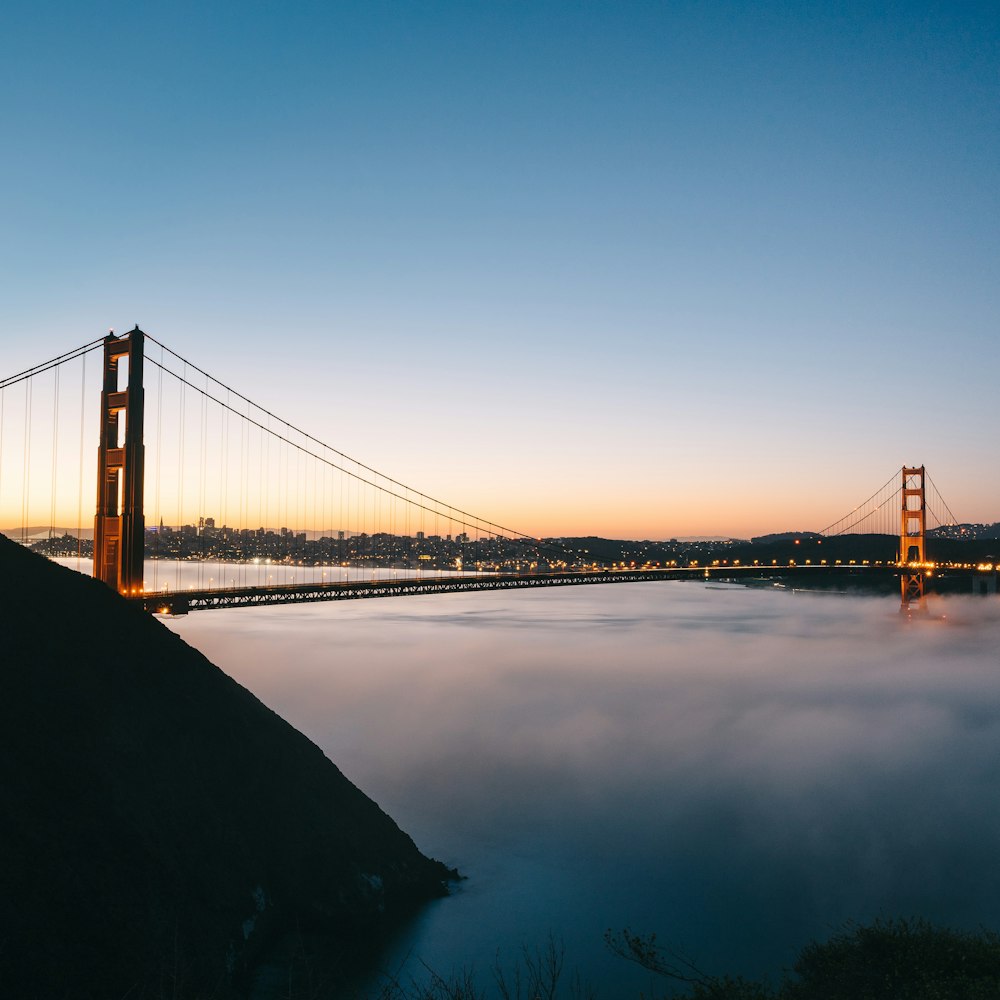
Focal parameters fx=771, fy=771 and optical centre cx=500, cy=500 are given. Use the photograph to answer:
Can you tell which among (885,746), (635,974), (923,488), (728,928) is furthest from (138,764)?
(923,488)

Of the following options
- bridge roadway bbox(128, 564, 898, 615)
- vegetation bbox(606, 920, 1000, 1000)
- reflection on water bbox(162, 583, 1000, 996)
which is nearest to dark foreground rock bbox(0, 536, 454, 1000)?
reflection on water bbox(162, 583, 1000, 996)

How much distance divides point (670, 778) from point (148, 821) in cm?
3191

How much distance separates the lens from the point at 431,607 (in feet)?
609

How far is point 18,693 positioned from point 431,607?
167 m

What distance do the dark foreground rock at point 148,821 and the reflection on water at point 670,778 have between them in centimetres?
352

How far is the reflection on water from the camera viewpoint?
85.8ft

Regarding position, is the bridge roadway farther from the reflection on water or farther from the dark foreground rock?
the reflection on water

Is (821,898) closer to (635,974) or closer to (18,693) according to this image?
(635,974)

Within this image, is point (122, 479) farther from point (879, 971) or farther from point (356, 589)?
point (879, 971)

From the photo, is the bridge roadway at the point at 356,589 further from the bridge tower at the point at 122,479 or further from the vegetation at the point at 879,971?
the vegetation at the point at 879,971

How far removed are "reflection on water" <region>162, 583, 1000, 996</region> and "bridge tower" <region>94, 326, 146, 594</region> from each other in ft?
53.7

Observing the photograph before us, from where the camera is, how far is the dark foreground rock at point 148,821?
51.5ft

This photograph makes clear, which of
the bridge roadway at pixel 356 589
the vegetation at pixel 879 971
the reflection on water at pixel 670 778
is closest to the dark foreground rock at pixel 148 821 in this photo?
the reflection on water at pixel 670 778

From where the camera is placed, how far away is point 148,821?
19.1 metres
